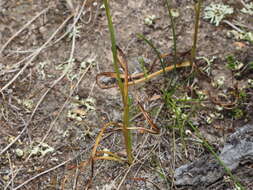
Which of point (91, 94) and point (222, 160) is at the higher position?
point (91, 94)

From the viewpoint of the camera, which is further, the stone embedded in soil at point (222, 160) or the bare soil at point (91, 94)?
the bare soil at point (91, 94)

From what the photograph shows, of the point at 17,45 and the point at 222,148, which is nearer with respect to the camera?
the point at 222,148

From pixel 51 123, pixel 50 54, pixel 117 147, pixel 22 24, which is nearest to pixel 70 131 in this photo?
pixel 51 123

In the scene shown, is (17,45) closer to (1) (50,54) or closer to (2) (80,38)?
(1) (50,54)

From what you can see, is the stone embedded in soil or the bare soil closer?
the stone embedded in soil

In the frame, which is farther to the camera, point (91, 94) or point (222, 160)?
point (91, 94)

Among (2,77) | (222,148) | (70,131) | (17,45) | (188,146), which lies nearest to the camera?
(222,148)

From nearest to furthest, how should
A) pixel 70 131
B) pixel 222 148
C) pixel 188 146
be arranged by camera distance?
pixel 222 148 < pixel 188 146 < pixel 70 131

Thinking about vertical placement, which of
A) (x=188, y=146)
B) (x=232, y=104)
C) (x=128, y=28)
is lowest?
(x=188, y=146)
